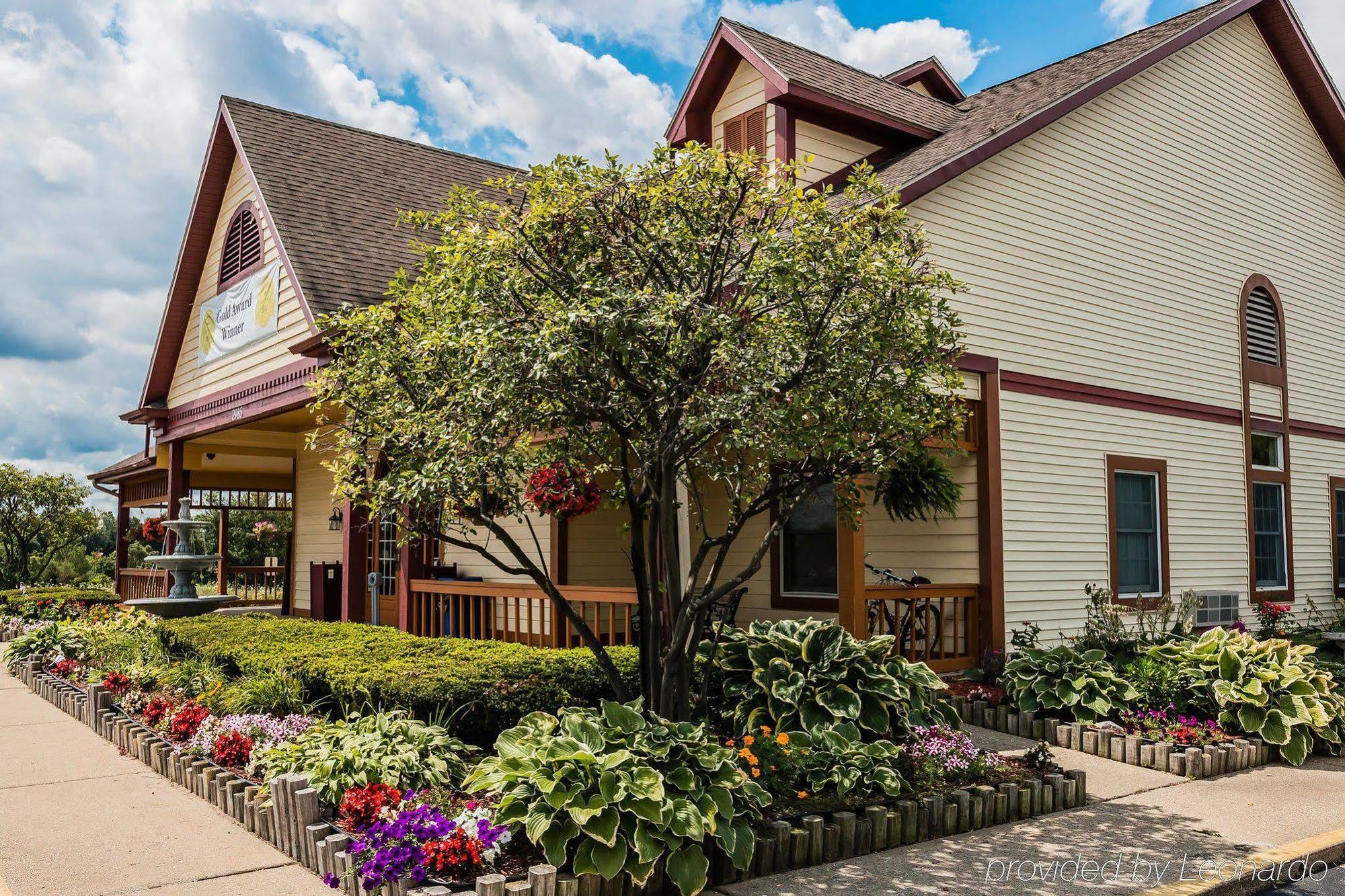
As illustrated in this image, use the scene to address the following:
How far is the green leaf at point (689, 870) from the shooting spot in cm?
495

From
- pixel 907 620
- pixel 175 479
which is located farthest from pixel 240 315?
pixel 907 620

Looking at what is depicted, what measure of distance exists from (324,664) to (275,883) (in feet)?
9.99

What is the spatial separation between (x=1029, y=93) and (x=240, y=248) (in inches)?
417

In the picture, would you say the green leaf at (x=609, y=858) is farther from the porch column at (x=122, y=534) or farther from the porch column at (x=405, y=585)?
the porch column at (x=122, y=534)

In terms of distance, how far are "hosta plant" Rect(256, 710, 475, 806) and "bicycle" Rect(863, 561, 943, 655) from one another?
4.94m

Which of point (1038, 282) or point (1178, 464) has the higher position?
point (1038, 282)

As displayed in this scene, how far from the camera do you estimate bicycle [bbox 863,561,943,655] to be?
10.3 meters

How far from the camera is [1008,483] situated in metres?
11.3

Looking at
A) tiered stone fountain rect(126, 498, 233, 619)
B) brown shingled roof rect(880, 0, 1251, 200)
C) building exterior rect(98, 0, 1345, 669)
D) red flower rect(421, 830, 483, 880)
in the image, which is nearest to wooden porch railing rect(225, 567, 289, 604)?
building exterior rect(98, 0, 1345, 669)

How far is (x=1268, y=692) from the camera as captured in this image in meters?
8.72

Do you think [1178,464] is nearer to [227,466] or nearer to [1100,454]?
[1100,454]

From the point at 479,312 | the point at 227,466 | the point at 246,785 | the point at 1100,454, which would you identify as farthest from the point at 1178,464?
the point at 227,466

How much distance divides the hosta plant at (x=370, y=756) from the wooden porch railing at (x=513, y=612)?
119 inches

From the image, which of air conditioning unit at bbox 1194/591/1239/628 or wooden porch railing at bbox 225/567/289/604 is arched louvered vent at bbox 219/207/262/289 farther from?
air conditioning unit at bbox 1194/591/1239/628
